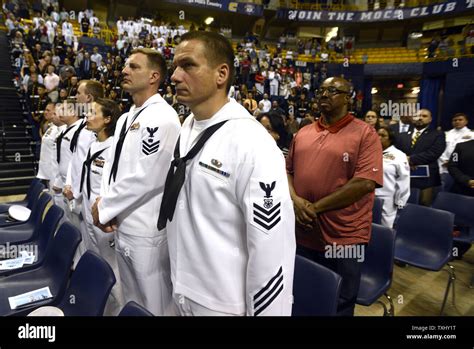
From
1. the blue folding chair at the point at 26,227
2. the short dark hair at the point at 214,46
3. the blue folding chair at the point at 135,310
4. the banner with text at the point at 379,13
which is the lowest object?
the blue folding chair at the point at 26,227

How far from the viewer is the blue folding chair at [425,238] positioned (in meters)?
2.69

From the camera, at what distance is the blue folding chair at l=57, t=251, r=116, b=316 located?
155 centimetres

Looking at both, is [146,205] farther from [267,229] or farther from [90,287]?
[267,229]

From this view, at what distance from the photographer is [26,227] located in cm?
330

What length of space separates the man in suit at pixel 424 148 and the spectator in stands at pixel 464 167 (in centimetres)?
17

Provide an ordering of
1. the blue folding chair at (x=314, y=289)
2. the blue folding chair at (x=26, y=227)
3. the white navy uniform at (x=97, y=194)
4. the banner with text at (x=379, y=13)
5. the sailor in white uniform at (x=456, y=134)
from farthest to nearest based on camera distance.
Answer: the banner with text at (x=379, y=13) → the sailor in white uniform at (x=456, y=134) → the blue folding chair at (x=26, y=227) → the white navy uniform at (x=97, y=194) → the blue folding chair at (x=314, y=289)

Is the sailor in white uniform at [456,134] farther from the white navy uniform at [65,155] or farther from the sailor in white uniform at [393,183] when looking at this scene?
the white navy uniform at [65,155]

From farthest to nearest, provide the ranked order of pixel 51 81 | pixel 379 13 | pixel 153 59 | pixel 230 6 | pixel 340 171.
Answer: pixel 379 13 < pixel 230 6 < pixel 51 81 < pixel 153 59 < pixel 340 171

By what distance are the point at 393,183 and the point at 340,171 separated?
1.72 metres

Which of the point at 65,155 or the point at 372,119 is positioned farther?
the point at 372,119

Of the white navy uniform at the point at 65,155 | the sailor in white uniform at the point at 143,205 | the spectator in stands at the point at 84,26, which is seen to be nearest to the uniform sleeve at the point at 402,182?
the sailor in white uniform at the point at 143,205

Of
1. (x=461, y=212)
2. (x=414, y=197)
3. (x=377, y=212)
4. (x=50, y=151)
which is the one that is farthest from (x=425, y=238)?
(x=50, y=151)
